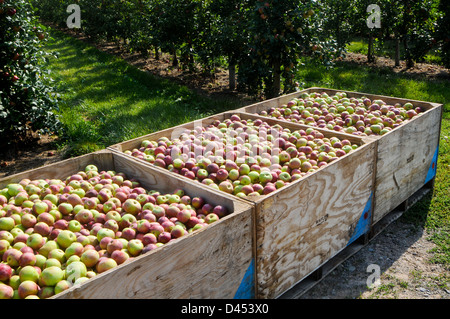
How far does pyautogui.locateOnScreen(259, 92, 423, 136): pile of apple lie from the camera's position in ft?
13.1

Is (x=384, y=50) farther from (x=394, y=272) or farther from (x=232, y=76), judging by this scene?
(x=394, y=272)

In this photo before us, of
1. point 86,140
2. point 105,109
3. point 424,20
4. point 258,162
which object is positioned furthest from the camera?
point 424,20

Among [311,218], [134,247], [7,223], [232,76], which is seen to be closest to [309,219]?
[311,218]

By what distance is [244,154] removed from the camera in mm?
3334

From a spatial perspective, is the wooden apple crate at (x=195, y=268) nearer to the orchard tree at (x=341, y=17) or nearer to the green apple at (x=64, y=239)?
the green apple at (x=64, y=239)

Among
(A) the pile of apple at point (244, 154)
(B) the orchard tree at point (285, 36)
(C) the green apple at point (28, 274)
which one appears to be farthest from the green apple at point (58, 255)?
(B) the orchard tree at point (285, 36)

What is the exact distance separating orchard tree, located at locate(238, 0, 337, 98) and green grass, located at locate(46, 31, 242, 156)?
1.12 metres

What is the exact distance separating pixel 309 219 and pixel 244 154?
80 centimetres

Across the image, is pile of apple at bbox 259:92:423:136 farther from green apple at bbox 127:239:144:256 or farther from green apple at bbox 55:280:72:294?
green apple at bbox 55:280:72:294

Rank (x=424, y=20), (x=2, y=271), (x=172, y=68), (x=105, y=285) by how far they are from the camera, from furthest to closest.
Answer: (x=172, y=68)
(x=424, y=20)
(x=2, y=271)
(x=105, y=285)

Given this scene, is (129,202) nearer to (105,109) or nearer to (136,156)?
(136,156)

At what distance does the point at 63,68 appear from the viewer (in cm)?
1271

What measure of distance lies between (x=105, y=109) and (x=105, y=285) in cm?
639
